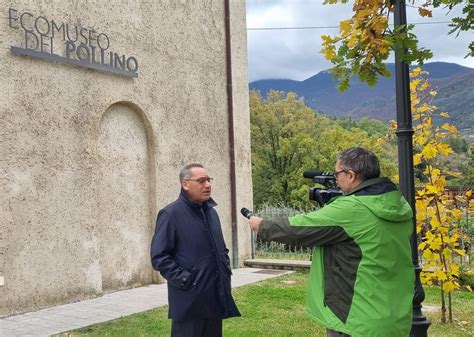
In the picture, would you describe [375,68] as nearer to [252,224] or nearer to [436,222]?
[252,224]

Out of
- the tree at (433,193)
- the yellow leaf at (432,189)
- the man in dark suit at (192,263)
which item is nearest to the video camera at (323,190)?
the man in dark suit at (192,263)

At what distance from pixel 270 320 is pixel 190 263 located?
3.32 m

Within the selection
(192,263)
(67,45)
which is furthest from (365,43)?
(67,45)

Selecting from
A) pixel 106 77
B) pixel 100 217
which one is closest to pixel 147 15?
pixel 106 77

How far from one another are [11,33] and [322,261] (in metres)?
6.20

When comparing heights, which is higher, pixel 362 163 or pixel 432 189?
pixel 362 163

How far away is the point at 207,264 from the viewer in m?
3.90

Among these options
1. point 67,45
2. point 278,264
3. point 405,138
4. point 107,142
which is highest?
point 67,45

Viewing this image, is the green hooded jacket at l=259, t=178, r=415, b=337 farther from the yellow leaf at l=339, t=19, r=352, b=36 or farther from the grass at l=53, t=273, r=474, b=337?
the grass at l=53, t=273, r=474, b=337

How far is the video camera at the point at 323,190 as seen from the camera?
325 centimetres

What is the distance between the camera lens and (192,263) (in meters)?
3.87

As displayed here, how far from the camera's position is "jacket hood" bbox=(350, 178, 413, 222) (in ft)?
9.44

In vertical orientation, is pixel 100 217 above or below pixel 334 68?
below

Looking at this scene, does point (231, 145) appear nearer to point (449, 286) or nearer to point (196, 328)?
point (449, 286)
